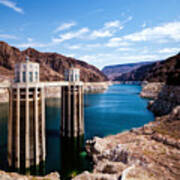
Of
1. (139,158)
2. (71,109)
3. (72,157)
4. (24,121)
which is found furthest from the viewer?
(71,109)

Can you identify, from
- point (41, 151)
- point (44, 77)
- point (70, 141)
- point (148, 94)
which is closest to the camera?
point (41, 151)

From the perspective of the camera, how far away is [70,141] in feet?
119

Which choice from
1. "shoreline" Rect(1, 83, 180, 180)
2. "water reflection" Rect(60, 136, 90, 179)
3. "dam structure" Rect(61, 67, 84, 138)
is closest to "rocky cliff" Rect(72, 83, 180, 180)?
"shoreline" Rect(1, 83, 180, 180)

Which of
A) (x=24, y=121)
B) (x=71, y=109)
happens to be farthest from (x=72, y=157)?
(x=24, y=121)

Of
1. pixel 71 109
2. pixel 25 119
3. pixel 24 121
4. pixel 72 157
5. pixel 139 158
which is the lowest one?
pixel 72 157

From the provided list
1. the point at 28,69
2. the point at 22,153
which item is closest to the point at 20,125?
the point at 22,153

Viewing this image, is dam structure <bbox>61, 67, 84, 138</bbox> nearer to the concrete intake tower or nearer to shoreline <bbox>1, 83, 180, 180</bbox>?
shoreline <bbox>1, 83, 180, 180</bbox>

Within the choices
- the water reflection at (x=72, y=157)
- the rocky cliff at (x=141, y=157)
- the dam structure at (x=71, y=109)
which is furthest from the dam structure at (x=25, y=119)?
the dam structure at (x=71, y=109)

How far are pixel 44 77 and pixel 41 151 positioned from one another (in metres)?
127

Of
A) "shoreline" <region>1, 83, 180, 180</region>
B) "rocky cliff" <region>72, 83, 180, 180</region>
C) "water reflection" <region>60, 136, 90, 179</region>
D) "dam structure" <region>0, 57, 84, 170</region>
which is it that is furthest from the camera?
"water reflection" <region>60, 136, 90, 179</region>

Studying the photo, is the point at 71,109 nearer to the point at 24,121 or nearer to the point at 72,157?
the point at 72,157

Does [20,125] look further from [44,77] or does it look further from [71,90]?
[44,77]

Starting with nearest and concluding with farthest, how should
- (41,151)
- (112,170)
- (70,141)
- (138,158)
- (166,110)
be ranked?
(112,170)
(138,158)
(41,151)
(70,141)
(166,110)

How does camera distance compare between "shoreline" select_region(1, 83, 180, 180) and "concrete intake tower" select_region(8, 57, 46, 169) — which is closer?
"shoreline" select_region(1, 83, 180, 180)
